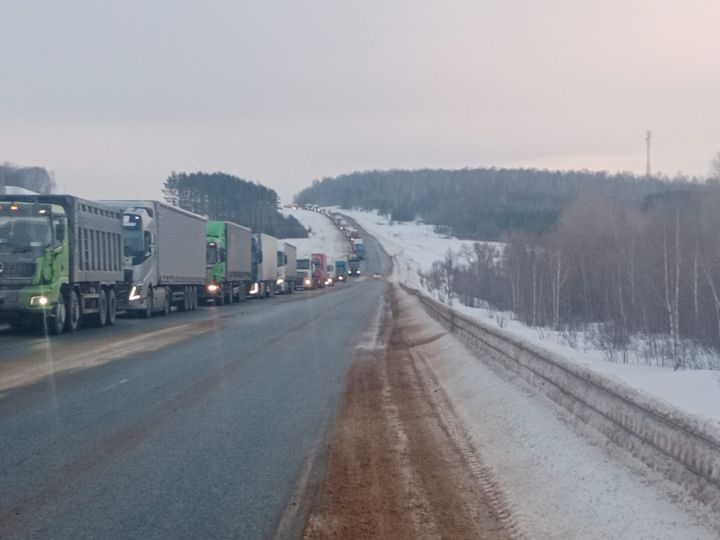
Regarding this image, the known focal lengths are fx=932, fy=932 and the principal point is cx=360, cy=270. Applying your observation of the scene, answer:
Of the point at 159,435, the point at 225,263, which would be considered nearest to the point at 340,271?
the point at 225,263

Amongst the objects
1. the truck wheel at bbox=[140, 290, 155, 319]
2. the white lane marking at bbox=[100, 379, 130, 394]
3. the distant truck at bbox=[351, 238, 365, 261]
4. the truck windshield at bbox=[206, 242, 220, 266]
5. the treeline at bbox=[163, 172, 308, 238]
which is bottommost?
the white lane marking at bbox=[100, 379, 130, 394]

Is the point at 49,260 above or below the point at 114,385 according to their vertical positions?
above

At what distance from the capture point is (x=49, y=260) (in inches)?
973

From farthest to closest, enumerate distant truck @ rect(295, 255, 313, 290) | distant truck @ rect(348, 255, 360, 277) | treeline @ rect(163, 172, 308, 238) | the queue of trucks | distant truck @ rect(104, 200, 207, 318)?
treeline @ rect(163, 172, 308, 238) < distant truck @ rect(348, 255, 360, 277) < distant truck @ rect(295, 255, 313, 290) < distant truck @ rect(104, 200, 207, 318) < the queue of trucks

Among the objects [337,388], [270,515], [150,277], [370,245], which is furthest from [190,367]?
[370,245]

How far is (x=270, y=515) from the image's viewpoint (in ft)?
23.1

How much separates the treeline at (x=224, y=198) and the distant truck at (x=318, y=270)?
43.2 metres

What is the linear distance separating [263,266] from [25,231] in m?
37.9

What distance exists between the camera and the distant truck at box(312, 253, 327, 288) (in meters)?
89.8

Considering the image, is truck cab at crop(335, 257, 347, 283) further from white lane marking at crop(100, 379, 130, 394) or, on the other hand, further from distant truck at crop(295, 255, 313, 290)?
white lane marking at crop(100, 379, 130, 394)

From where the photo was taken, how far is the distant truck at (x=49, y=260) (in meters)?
24.3

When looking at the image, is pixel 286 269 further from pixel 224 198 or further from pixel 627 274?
pixel 224 198

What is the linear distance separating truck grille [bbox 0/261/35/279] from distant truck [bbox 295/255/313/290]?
61685mm

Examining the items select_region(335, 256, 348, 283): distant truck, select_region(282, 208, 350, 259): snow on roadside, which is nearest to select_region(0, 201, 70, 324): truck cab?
select_region(335, 256, 348, 283): distant truck
